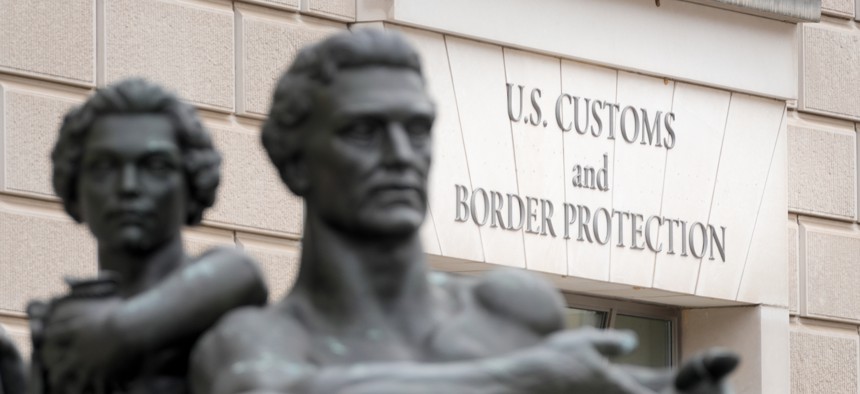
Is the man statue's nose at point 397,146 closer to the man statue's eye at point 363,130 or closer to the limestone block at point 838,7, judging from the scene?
the man statue's eye at point 363,130

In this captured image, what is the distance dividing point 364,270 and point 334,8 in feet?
28.9

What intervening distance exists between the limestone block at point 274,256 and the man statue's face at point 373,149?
831cm

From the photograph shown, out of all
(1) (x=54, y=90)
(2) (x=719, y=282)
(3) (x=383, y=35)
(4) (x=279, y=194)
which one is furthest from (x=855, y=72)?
(3) (x=383, y=35)

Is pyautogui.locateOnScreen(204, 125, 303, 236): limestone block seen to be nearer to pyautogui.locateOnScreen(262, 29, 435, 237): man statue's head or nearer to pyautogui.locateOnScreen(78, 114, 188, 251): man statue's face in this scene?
pyautogui.locateOnScreen(78, 114, 188, 251): man statue's face

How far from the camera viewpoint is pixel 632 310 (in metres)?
15.6

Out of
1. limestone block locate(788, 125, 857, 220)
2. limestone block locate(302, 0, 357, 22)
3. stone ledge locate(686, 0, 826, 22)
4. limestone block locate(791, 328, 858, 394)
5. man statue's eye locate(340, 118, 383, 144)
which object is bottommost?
limestone block locate(791, 328, 858, 394)

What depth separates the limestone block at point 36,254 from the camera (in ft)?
41.1

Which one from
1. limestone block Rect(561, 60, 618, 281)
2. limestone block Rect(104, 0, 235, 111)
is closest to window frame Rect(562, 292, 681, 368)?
limestone block Rect(561, 60, 618, 281)

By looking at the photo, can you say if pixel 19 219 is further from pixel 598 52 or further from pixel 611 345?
pixel 611 345

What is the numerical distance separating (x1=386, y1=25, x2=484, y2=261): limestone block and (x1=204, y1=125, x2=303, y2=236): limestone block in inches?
27.2

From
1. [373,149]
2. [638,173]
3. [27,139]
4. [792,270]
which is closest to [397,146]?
[373,149]

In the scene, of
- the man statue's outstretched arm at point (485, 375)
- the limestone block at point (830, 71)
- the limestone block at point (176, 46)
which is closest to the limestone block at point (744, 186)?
the limestone block at point (830, 71)

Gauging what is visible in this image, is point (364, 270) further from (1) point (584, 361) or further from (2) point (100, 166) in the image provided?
(2) point (100, 166)

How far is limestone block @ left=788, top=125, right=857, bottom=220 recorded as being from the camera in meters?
15.8
